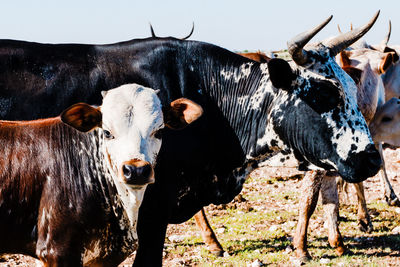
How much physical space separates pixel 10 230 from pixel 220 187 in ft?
6.25

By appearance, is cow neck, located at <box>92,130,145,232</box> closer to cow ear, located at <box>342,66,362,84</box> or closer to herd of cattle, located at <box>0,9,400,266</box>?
herd of cattle, located at <box>0,9,400,266</box>

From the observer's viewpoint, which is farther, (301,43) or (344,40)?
(344,40)

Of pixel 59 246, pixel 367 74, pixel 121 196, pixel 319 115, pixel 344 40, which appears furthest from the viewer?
pixel 367 74

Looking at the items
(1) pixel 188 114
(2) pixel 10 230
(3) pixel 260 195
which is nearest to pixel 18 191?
(2) pixel 10 230

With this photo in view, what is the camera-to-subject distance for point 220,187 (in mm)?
5395

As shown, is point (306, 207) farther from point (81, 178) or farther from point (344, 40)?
point (81, 178)

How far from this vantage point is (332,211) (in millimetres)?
6953

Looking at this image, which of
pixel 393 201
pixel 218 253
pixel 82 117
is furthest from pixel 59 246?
pixel 393 201

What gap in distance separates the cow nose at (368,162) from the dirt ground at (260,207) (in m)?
1.99

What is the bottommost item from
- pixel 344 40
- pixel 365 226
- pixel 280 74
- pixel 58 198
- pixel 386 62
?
Result: pixel 365 226

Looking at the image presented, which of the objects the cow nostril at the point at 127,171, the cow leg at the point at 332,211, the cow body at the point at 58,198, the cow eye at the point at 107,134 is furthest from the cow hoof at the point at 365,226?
the cow nostril at the point at 127,171

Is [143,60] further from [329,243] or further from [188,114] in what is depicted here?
[329,243]

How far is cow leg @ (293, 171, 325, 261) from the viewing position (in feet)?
21.9

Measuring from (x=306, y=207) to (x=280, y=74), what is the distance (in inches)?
83.7
